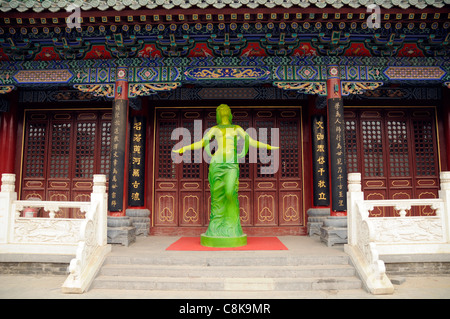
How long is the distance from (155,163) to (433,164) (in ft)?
22.1

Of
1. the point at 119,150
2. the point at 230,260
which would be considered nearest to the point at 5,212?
the point at 119,150

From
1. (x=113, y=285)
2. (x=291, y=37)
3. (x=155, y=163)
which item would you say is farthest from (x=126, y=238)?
(x=291, y=37)

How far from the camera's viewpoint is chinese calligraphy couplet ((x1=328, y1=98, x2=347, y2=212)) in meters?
5.83

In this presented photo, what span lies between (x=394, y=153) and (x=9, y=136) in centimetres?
938

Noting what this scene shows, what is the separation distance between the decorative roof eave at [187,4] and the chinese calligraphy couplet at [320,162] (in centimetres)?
263

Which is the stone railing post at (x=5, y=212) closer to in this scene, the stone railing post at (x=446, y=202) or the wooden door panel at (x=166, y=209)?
the wooden door panel at (x=166, y=209)

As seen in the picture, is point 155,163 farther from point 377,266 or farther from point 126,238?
point 377,266

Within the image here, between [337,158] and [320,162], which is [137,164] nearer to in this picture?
[320,162]

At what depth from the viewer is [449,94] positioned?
700 centimetres

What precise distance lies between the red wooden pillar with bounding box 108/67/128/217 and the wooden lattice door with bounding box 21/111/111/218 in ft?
5.32

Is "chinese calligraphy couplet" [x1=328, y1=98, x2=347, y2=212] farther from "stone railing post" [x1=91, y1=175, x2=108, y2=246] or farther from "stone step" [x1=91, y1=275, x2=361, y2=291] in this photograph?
"stone railing post" [x1=91, y1=175, x2=108, y2=246]

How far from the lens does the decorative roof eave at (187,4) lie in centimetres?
524

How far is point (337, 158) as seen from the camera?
5.91 meters
